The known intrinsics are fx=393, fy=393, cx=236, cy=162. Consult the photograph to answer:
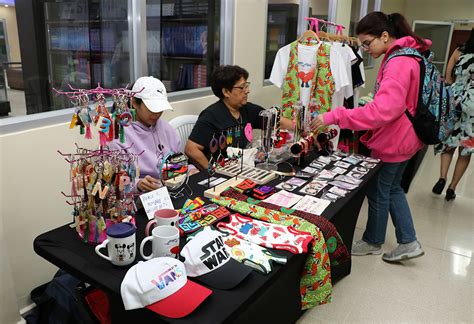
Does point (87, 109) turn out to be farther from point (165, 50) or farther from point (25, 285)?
point (165, 50)

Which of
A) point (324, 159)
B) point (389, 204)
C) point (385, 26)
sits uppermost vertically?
point (385, 26)

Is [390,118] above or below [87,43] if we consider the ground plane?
below

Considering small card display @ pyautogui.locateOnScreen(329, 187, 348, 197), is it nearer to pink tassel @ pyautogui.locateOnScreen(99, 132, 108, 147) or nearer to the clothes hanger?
pink tassel @ pyautogui.locateOnScreen(99, 132, 108, 147)

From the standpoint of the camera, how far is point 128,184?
4.52ft

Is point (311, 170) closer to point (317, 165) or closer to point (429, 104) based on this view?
point (317, 165)

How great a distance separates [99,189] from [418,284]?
2.12 meters

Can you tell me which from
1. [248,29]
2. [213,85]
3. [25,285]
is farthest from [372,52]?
[25,285]

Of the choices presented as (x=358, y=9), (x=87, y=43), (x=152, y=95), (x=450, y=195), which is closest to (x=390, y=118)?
(x=152, y=95)

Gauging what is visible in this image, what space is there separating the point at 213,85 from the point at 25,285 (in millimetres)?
1600

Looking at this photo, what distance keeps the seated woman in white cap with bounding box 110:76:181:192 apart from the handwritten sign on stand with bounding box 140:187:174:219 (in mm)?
276

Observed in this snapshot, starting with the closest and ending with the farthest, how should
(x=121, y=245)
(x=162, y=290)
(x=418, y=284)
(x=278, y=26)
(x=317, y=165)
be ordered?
(x=162, y=290)
(x=121, y=245)
(x=317, y=165)
(x=418, y=284)
(x=278, y=26)

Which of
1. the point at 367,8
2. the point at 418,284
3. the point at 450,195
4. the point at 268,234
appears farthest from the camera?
the point at 367,8

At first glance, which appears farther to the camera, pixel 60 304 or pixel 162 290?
pixel 60 304

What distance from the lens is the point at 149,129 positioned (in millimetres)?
2051
